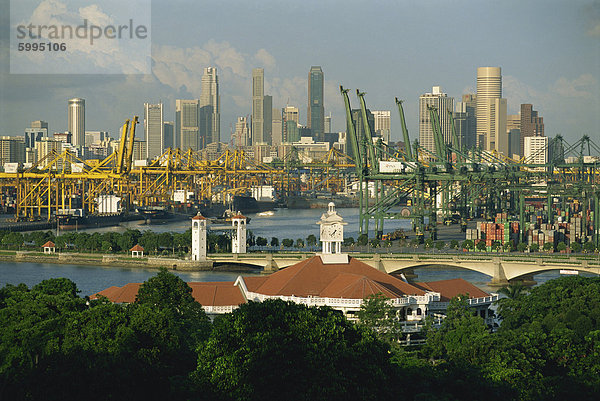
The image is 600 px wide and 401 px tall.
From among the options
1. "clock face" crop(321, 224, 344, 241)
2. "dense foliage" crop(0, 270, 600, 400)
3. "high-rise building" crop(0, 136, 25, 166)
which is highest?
"high-rise building" crop(0, 136, 25, 166)

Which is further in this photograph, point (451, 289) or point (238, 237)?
point (238, 237)

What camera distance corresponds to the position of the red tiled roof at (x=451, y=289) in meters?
27.8

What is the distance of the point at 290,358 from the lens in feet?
52.2

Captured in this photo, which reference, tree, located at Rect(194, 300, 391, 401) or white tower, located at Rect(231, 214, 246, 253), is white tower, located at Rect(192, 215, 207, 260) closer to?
white tower, located at Rect(231, 214, 246, 253)

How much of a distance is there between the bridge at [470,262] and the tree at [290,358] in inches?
1076

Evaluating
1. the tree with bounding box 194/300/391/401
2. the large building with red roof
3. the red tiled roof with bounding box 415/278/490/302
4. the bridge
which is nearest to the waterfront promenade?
the bridge

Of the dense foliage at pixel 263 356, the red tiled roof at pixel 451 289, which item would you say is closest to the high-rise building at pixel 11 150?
the red tiled roof at pixel 451 289

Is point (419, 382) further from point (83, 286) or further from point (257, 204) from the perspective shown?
point (257, 204)

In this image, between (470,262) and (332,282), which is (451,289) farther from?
(470,262)

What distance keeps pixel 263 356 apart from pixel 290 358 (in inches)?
14.8

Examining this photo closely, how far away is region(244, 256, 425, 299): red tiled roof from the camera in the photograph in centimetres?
2509

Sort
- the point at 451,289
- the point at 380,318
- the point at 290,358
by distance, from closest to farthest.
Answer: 1. the point at 290,358
2. the point at 380,318
3. the point at 451,289

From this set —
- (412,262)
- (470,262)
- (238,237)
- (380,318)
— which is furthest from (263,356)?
(238,237)

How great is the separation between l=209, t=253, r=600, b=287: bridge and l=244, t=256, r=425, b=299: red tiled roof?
1677cm
